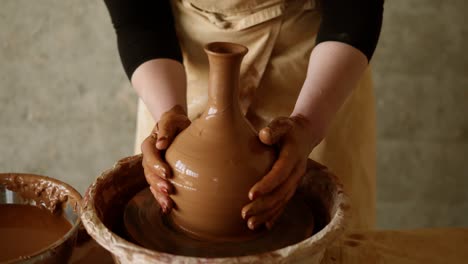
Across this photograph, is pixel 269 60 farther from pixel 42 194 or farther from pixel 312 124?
pixel 42 194

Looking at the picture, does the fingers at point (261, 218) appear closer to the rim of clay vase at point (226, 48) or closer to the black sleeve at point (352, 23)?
the rim of clay vase at point (226, 48)

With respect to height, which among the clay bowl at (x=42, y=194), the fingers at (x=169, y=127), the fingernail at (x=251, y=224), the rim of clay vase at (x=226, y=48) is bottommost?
the clay bowl at (x=42, y=194)

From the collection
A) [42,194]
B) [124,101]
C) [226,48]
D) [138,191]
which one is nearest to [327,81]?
[226,48]

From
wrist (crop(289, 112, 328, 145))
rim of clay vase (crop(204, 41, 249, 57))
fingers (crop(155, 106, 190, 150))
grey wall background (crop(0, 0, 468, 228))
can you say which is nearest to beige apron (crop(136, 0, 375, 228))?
wrist (crop(289, 112, 328, 145))

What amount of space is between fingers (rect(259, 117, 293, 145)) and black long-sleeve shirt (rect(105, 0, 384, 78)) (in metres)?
0.35

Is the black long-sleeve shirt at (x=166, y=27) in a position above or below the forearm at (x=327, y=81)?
above

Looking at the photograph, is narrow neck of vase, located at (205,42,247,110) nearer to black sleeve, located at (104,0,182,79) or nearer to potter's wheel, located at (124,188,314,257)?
A: potter's wheel, located at (124,188,314,257)

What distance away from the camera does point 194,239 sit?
921 mm

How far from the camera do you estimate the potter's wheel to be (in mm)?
897

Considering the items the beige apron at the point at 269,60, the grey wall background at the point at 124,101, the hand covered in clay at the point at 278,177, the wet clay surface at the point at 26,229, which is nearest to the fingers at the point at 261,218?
the hand covered in clay at the point at 278,177

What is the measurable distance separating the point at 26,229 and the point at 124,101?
4.40 ft

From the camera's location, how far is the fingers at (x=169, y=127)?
3.02 feet

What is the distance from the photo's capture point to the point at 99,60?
7.23ft

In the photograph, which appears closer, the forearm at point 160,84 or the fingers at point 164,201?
the fingers at point 164,201
